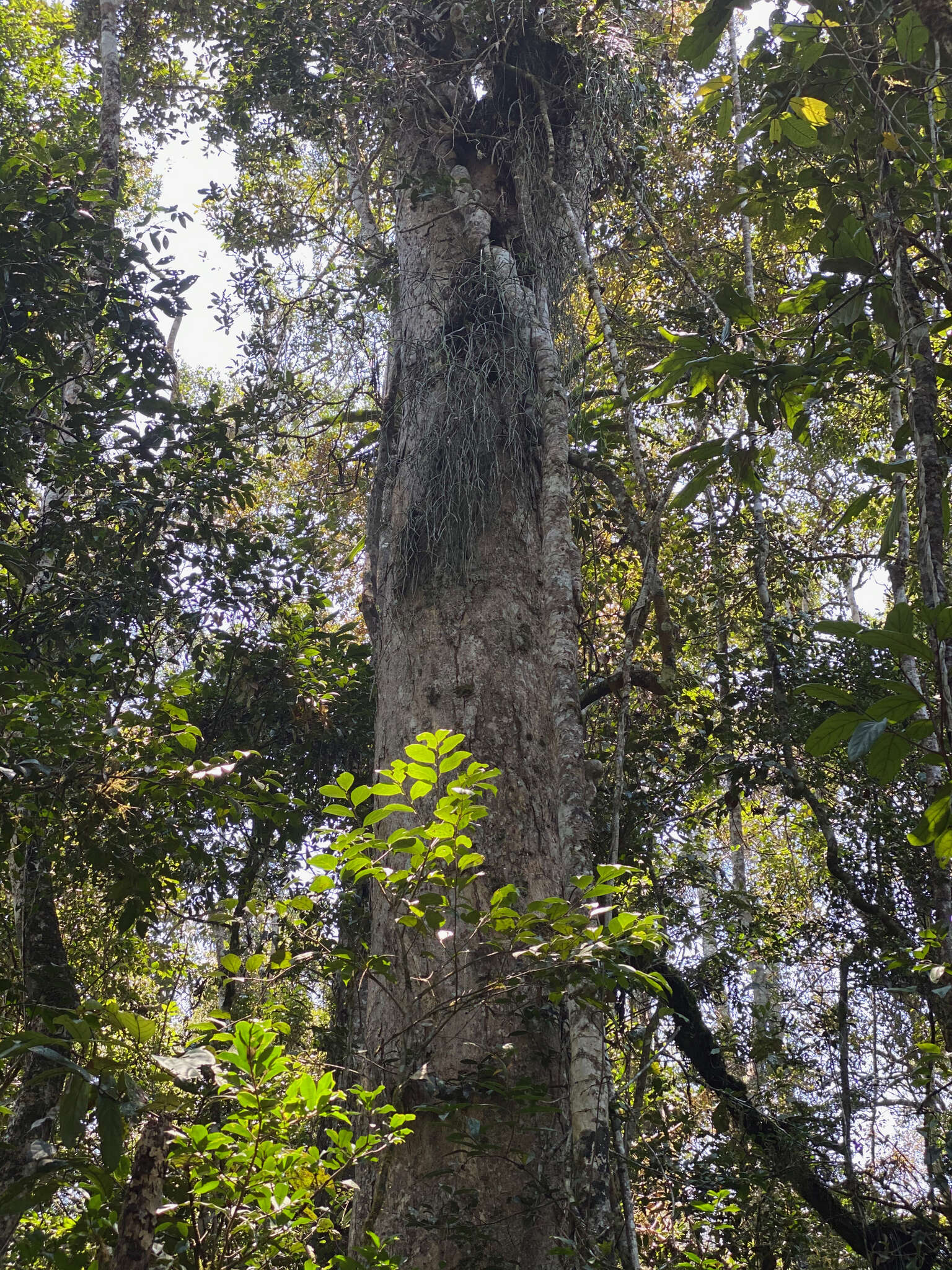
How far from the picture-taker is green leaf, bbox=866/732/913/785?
1617mm

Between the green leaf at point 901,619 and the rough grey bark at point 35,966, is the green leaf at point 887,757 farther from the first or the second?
the rough grey bark at point 35,966

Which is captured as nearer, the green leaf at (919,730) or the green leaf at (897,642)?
the green leaf at (897,642)

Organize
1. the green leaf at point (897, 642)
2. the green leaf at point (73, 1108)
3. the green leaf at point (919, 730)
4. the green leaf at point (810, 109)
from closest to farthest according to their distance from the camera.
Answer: the green leaf at point (73, 1108), the green leaf at point (897, 642), the green leaf at point (919, 730), the green leaf at point (810, 109)

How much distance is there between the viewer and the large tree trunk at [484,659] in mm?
2213

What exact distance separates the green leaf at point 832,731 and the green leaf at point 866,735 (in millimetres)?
48

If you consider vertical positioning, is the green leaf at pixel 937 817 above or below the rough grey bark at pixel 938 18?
below

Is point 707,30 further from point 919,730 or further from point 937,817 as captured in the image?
point 937,817

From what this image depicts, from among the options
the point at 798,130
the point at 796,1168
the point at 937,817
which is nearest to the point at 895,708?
the point at 937,817

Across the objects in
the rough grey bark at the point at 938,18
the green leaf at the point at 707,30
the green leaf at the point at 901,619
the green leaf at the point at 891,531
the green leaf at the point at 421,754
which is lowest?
the green leaf at the point at 421,754

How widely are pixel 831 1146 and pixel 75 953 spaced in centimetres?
470

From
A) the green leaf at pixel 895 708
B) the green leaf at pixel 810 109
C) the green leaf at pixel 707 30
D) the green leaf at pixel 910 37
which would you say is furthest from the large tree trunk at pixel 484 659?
the green leaf at pixel 910 37

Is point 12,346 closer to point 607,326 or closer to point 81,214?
point 81,214

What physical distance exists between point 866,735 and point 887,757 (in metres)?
0.16

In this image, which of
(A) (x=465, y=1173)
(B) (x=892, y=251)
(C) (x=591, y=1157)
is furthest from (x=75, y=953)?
(B) (x=892, y=251)
